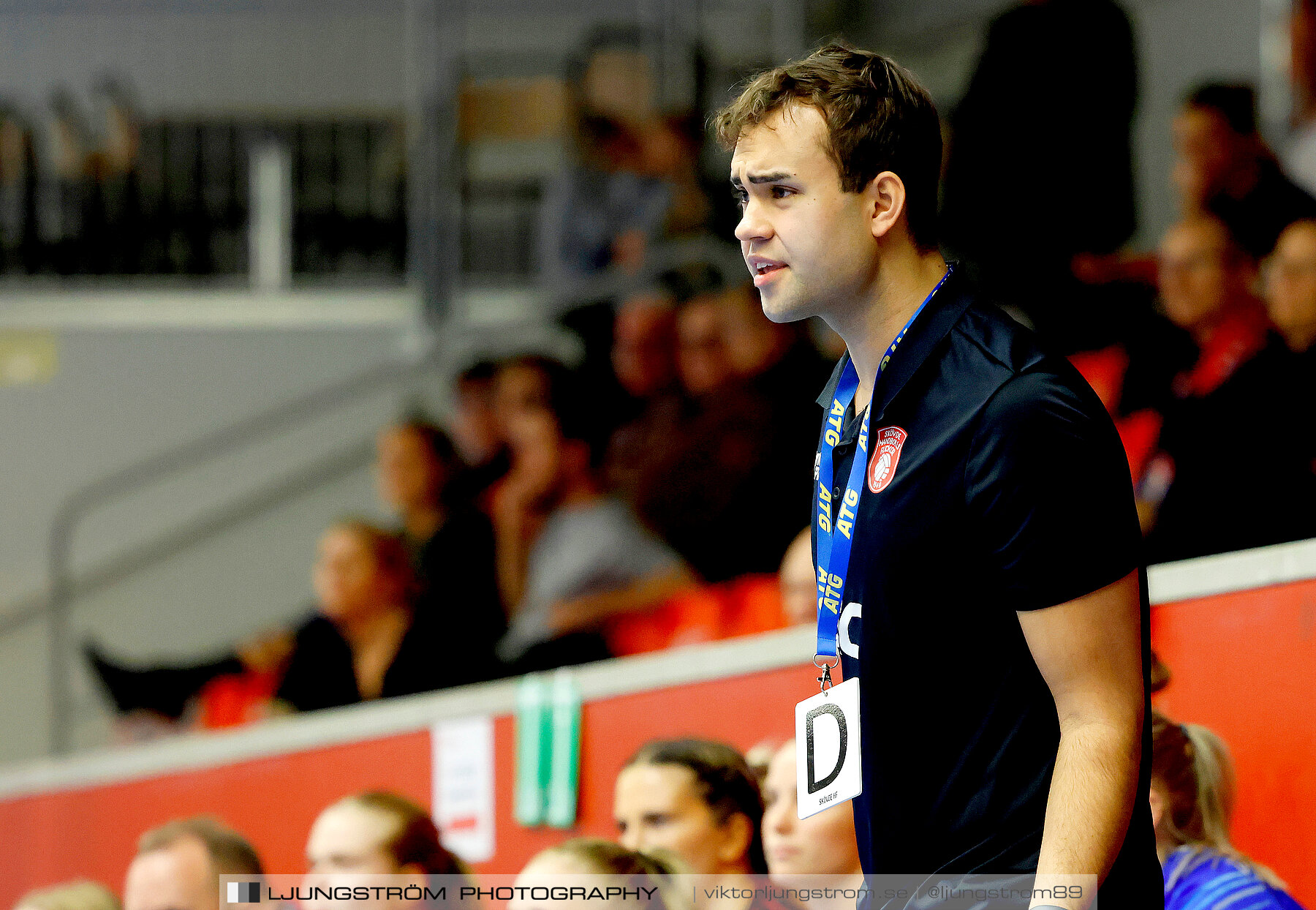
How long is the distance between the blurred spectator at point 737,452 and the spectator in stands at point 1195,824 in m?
2.08

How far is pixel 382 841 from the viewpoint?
3057mm

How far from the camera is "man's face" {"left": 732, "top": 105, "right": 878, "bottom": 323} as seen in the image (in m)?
1.55

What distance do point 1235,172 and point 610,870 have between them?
236cm

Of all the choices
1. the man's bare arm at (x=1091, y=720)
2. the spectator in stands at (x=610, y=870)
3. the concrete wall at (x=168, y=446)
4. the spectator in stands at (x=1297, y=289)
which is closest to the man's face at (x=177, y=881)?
the spectator in stands at (x=610, y=870)

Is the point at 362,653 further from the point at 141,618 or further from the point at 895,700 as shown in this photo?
the point at 895,700

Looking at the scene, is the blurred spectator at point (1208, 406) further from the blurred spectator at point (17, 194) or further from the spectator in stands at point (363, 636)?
the blurred spectator at point (17, 194)

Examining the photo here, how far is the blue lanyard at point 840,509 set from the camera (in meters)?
1.57

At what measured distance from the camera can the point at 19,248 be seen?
23.7 ft

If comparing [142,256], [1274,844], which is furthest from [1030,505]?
[142,256]

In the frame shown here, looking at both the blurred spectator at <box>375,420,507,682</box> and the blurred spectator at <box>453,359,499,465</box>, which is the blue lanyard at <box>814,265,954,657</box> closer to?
the blurred spectator at <box>375,420,507,682</box>

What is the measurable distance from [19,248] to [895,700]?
6677 millimetres

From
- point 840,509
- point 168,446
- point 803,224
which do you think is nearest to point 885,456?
point 840,509

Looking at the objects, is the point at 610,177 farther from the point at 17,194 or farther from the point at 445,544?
the point at 17,194

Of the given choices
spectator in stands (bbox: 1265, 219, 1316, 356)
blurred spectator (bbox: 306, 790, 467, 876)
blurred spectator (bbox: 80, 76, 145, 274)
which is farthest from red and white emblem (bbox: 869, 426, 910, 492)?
blurred spectator (bbox: 80, 76, 145, 274)
